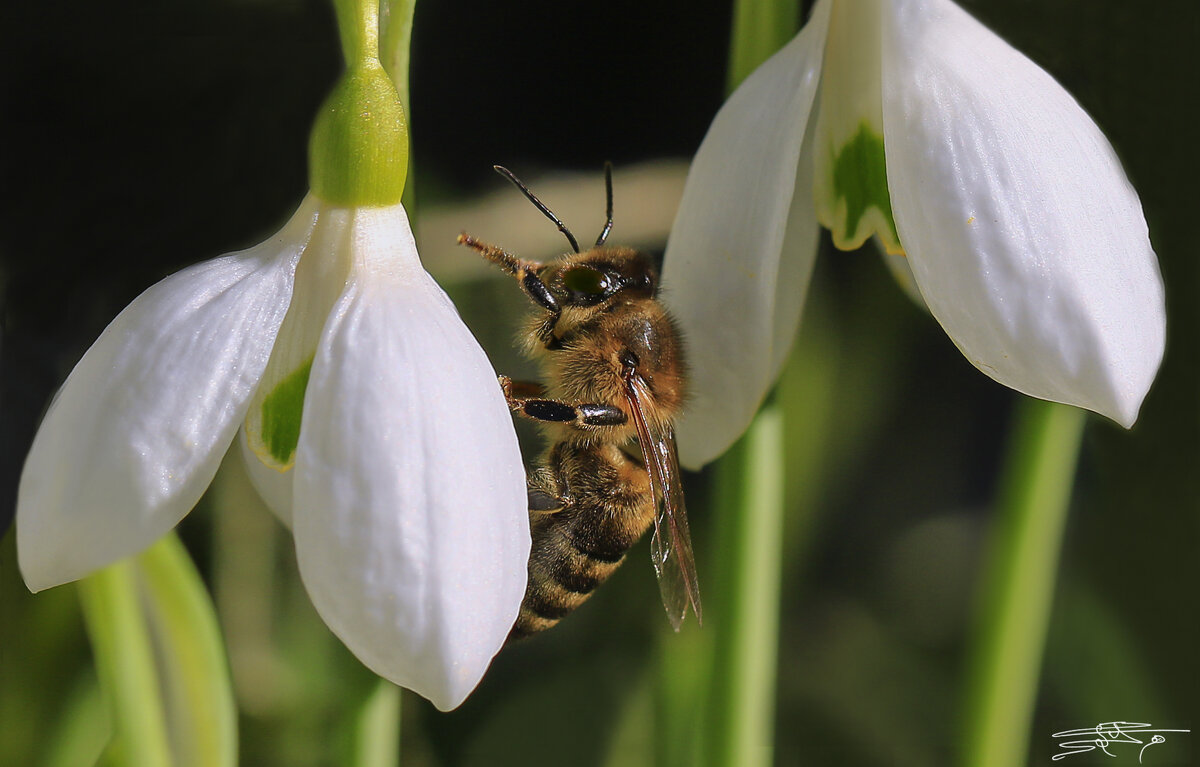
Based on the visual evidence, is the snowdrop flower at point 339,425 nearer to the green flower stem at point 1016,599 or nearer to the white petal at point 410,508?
the white petal at point 410,508

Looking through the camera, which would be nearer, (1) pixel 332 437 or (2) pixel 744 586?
(1) pixel 332 437

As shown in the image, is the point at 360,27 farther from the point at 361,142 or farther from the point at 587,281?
the point at 587,281

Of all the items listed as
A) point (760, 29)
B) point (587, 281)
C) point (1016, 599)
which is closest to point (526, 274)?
point (587, 281)

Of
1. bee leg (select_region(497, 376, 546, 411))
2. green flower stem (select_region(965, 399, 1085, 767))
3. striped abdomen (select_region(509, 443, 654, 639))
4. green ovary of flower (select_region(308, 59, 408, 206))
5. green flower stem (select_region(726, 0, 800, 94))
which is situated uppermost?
green flower stem (select_region(726, 0, 800, 94))

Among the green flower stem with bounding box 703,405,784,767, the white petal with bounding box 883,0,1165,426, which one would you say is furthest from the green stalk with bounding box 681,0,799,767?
the white petal with bounding box 883,0,1165,426

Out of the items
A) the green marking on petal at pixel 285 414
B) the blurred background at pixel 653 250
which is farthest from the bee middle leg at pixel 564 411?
the blurred background at pixel 653 250

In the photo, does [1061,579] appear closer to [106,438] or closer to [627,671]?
[627,671]

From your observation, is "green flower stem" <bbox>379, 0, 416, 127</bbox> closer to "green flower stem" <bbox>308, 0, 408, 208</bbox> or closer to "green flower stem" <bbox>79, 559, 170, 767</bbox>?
"green flower stem" <bbox>308, 0, 408, 208</bbox>
